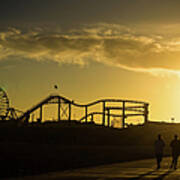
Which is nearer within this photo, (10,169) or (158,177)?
(158,177)

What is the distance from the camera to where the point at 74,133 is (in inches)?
2906

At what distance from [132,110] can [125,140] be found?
38301 mm

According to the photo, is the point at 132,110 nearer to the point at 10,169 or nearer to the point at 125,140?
the point at 125,140

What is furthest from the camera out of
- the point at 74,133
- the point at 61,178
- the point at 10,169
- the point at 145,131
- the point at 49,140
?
the point at 145,131

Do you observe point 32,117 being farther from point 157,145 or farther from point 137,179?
point 137,179

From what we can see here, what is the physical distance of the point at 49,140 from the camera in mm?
68500

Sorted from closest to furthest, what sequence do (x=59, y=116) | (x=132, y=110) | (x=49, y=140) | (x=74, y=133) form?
(x=49, y=140) → (x=74, y=133) → (x=59, y=116) → (x=132, y=110)

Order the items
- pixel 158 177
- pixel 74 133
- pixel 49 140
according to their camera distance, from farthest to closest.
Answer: pixel 74 133 < pixel 49 140 < pixel 158 177

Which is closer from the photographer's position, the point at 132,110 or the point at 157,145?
the point at 157,145

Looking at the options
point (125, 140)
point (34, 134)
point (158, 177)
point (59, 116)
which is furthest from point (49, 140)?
point (158, 177)

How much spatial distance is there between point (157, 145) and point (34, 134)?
159ft

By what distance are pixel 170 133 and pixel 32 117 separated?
25978 mm

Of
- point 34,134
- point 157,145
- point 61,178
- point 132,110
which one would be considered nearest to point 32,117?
point 34,134

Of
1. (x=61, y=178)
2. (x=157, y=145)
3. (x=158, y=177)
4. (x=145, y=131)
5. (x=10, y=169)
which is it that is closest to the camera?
(x=61, y=178)
